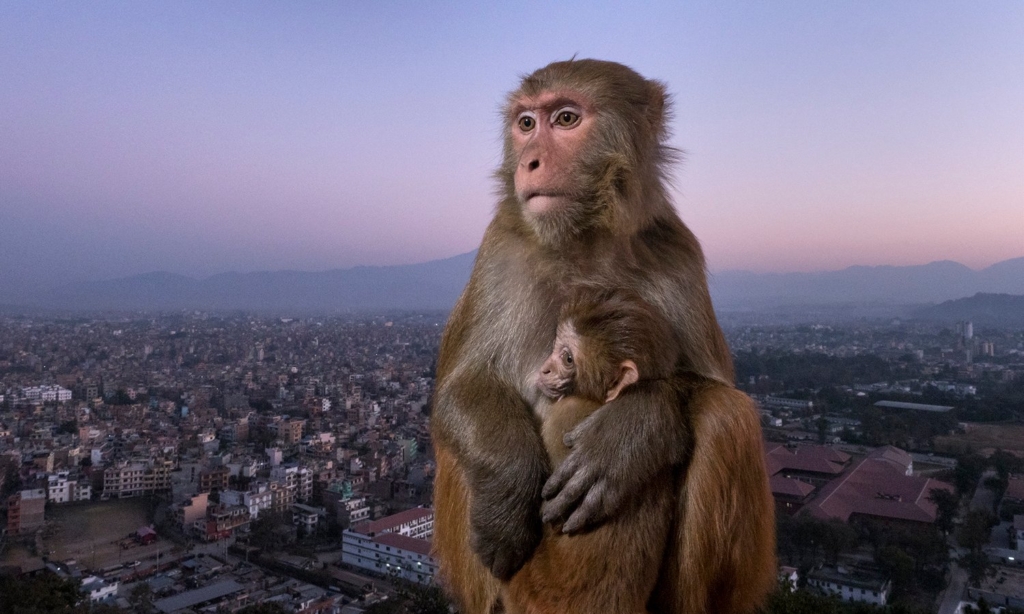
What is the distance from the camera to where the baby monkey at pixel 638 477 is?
1.90 m

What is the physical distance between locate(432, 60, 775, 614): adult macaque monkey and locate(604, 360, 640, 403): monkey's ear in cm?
3

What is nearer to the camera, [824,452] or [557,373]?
[557,373]


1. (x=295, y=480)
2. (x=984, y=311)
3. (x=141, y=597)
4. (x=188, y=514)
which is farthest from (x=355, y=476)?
(x=984, y=311)

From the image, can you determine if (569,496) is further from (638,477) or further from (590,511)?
(638,477)

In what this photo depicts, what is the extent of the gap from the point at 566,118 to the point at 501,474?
118cm

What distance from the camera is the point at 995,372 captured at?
12469mm

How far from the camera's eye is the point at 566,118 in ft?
7.72

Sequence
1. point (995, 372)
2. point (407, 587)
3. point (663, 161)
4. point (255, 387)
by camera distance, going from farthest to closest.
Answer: point (255, 387), point (995, 372), point (407, 587), point (663, 161)

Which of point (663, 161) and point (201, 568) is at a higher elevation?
point (663, 161)

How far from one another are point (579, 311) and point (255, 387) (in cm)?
1346

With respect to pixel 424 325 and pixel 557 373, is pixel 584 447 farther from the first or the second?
pixel 424 325

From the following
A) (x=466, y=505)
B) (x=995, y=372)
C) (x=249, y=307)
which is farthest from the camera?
(x=249, y=307)

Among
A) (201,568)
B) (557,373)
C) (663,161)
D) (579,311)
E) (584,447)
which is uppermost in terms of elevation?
(663,161)

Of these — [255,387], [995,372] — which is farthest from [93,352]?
[995,372]
